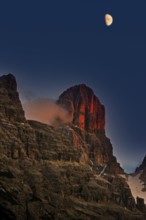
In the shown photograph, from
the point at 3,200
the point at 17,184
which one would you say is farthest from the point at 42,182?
the point at 3,200

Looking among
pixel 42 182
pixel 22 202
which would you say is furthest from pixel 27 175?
pixel 22 202

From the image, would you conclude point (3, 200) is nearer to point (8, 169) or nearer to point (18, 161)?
point (8, 169)

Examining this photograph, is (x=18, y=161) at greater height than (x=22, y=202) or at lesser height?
greater

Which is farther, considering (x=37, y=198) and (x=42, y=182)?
(x=42, y=182)

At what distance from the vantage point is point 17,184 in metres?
180

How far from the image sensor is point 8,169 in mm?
185125

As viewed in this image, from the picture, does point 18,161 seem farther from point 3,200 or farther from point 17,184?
point 3,200

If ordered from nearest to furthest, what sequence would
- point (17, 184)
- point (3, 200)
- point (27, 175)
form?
point (3, 200) → point (17, 184) → point (27, 175)

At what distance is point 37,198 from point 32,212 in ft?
32.2

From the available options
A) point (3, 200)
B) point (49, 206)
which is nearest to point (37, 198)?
point (49, 206)

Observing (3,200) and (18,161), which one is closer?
(3,200)

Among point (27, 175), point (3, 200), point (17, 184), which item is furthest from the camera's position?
point (27, 175)

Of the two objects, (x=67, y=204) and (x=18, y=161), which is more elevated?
(x=18, y=161)

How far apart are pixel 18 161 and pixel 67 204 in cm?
2505
